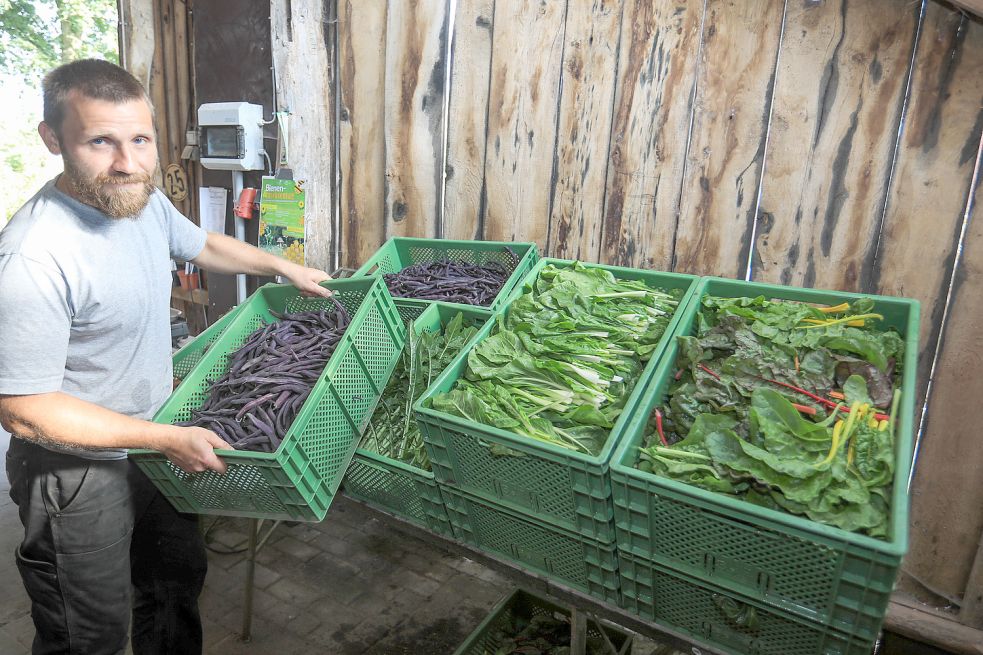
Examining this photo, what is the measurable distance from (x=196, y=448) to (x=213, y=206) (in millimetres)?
3443

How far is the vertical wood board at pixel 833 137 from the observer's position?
7.65 feet

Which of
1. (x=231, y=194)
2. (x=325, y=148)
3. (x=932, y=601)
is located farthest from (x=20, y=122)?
(x=932, y=601)

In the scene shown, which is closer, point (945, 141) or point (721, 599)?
point (721, 599)

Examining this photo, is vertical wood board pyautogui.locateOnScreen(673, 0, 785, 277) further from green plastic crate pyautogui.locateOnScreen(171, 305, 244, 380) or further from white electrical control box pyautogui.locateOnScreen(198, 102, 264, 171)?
white electrical control box pyautogui.locateOnScreen(198, 102, 264, 171)

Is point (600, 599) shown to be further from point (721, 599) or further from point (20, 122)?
point (20, 122)

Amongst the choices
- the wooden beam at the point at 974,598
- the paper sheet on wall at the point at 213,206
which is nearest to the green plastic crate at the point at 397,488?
the wooden beam at the point at 974,598

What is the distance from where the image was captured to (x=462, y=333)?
258 centimetres

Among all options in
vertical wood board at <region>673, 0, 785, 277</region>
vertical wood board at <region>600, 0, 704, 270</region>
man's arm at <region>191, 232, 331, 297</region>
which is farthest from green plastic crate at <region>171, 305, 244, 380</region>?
vertical wood board at <region>673, 0, 785, 277</region>

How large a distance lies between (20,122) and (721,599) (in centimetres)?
1105

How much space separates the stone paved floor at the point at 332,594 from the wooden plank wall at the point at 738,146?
6.16 ft

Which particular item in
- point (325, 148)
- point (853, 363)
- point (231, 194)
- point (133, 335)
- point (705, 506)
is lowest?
point (705, 506)

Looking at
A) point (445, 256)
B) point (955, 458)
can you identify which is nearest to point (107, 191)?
point (445, 256)

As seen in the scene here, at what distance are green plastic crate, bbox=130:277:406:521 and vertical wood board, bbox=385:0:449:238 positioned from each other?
1252 mm

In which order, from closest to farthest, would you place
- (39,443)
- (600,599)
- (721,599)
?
(721,599)
(600,599)
(39,443)
